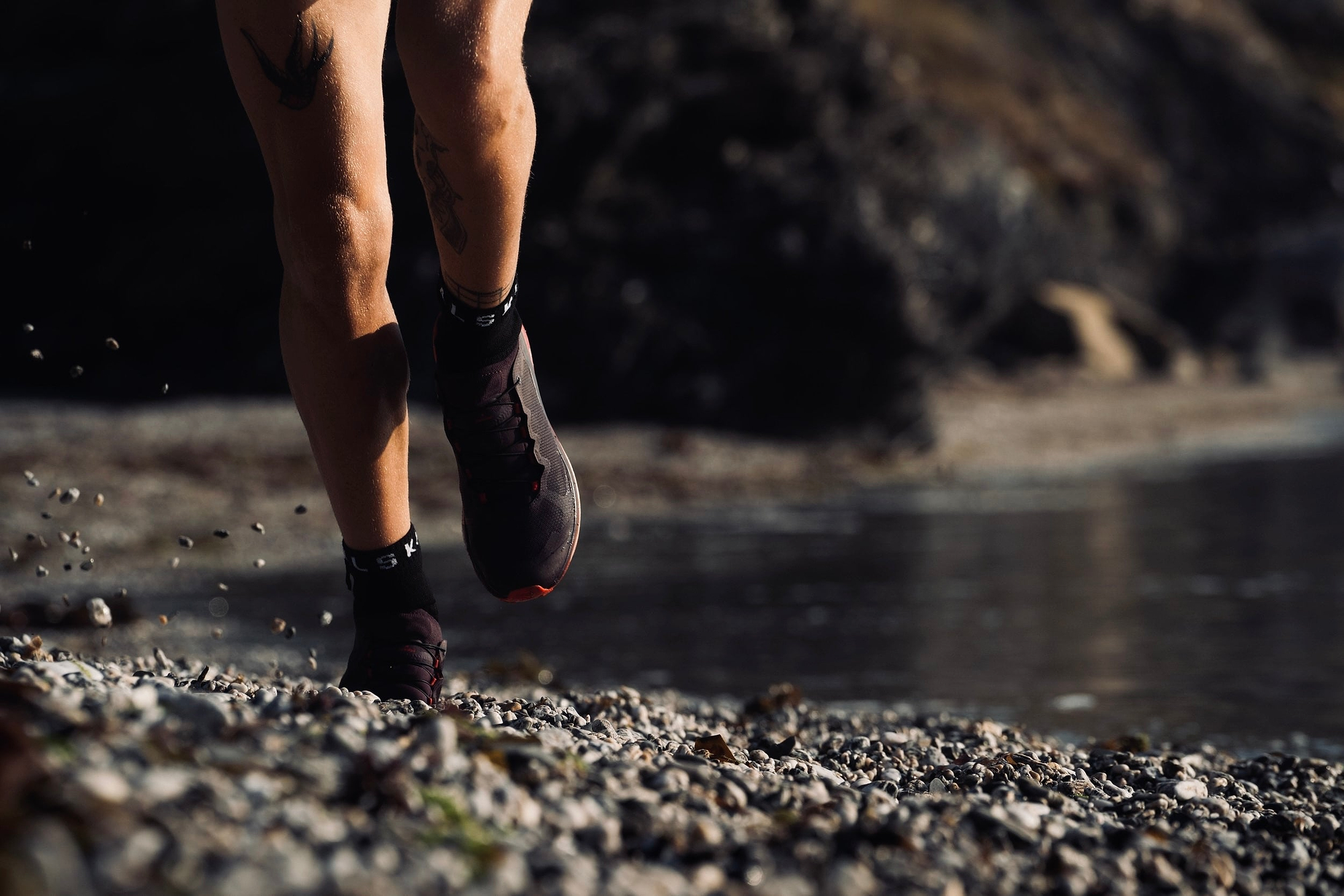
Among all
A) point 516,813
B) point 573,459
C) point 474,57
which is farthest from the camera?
point 573,459

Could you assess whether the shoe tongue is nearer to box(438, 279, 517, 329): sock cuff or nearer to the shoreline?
box(438, 279, 517, 329): sock cuff

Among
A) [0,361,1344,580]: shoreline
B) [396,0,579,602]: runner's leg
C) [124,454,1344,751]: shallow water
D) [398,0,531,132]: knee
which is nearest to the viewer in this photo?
[398,0,531,132]: knee

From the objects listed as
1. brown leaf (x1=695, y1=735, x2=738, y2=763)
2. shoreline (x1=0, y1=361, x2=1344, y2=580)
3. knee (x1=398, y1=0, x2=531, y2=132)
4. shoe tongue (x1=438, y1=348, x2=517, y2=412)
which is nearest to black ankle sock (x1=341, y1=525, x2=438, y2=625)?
shoe tongue (x1=438, y1=348, x2=517, y2=412)

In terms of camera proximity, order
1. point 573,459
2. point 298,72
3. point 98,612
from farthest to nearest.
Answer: point 573,459
point 98,612
point 298,72

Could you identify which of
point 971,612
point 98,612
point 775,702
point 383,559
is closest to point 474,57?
point 383,559

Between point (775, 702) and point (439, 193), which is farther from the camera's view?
point (775, 702)

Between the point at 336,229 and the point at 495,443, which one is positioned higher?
the point at 336,229

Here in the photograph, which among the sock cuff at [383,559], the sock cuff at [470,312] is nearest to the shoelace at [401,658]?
the sock cuff at [383,559]

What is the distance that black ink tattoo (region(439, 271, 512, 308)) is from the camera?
2.51 m

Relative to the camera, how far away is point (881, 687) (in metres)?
4.29

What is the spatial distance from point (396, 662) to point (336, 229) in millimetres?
771

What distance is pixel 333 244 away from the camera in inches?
90.3

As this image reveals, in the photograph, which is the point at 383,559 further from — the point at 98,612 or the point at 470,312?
the point at 98,612

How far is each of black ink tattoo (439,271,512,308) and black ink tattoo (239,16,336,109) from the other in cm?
44
